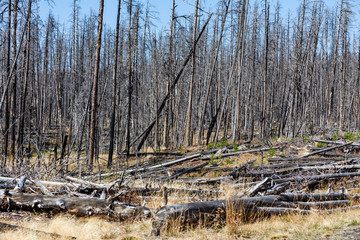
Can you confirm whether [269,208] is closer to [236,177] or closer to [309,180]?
[309,180]

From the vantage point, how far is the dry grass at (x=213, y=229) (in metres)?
4.50

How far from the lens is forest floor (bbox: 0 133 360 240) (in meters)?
4.43

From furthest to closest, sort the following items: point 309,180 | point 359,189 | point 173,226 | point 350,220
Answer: point 309,180, point 359,189, point 350,220, point 173,226

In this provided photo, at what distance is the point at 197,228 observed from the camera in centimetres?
482

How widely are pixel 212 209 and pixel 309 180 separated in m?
4.11

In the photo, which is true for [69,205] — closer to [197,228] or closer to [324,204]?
[197,228]

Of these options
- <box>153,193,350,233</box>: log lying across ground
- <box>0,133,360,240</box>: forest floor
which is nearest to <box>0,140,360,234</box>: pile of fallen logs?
<box>153,193,350,233</box>: log lying across ground

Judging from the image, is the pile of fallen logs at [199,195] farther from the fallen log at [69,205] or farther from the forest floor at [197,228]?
the forest floor at [197,228]

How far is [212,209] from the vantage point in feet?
16.3

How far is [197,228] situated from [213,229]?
267 millimetres

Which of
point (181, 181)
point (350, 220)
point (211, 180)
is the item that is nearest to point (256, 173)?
point (211, 180)

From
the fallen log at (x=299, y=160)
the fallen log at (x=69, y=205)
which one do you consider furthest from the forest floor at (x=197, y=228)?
the fallen log at (x=299, y=160)

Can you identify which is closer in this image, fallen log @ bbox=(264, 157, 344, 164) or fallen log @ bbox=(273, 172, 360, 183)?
fallen log @ bbox=(273, 172, 360, 183)

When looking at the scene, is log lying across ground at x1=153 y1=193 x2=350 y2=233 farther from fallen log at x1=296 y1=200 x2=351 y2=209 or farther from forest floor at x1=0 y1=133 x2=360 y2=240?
forest floor at x1=0 y1=133 x2=360 y2=240
